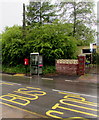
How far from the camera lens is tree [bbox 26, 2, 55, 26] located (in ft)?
62.1

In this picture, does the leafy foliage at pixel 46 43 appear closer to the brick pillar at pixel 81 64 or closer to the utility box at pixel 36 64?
the utility box at pixel 36 64

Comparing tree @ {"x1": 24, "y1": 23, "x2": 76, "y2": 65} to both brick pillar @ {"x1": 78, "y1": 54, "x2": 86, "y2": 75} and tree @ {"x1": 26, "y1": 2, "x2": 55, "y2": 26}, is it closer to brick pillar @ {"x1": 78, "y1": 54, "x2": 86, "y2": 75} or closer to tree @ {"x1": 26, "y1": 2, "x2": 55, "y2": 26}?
brick pillar @ {"x1": 78, "y1": 54, "x2": 86, "y2": 75}

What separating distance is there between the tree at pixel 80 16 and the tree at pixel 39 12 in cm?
204

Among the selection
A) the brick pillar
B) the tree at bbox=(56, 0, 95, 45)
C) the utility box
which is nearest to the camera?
the brick pillar

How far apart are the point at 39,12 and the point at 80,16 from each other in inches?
250

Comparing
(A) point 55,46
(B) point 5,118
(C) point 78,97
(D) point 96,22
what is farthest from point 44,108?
(D) point 96,22

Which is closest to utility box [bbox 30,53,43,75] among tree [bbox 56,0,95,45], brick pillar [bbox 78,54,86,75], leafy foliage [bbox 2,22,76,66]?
leafy foliage [bbox 2,22,76,66]

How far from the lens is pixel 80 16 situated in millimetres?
17562

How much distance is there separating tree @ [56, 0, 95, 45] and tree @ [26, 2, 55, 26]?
6.68ft

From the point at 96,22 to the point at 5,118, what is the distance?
1731cm

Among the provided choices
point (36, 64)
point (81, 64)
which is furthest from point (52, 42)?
point (81, 64)

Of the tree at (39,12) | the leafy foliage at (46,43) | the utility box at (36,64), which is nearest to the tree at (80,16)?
the tree at (39,12)

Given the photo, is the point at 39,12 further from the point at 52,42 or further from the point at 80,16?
the point at 52,42

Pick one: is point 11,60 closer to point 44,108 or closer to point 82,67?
point 82,67
